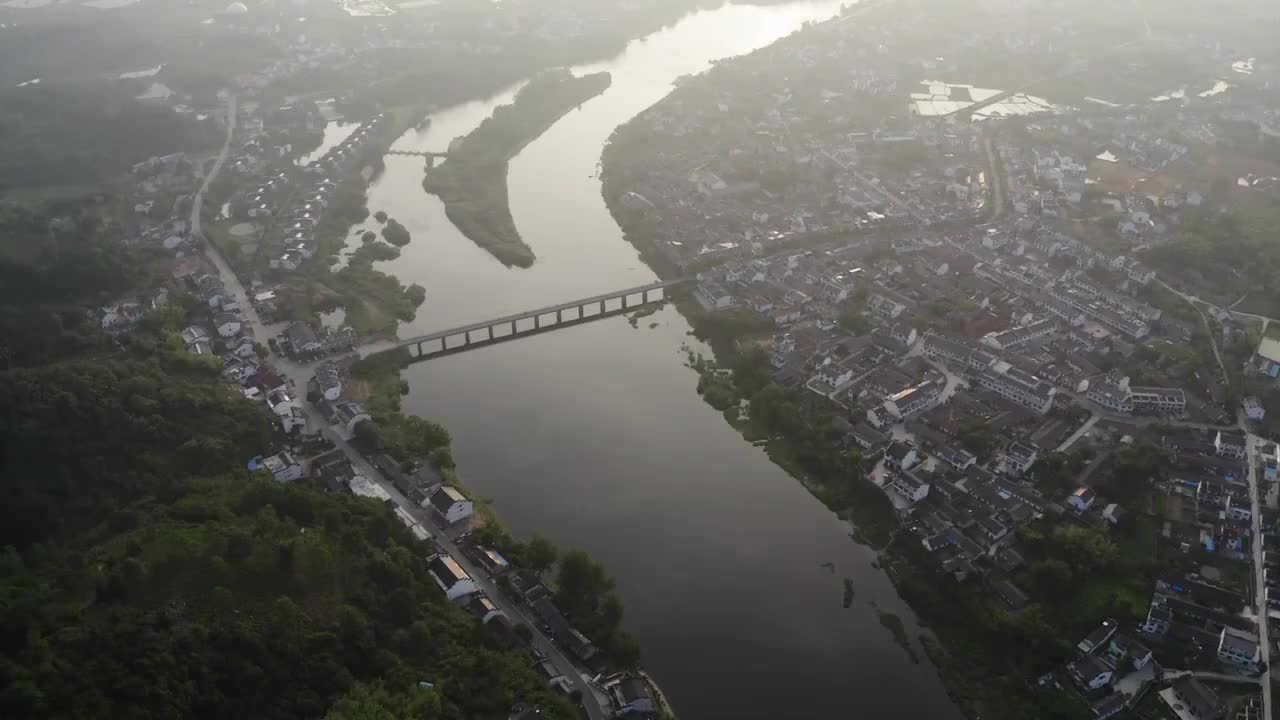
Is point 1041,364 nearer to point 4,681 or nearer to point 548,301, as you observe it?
point 548,301

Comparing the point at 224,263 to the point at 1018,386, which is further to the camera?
the point at 224,263

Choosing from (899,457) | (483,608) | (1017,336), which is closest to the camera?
(483,608)

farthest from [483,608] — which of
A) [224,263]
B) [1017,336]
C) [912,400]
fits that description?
[224,263]

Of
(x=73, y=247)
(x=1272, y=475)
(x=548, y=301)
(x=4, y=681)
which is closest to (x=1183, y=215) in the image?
(x=1272, y=475)

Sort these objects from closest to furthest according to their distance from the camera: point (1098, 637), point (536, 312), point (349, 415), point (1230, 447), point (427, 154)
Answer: point (1098, 637) < point (1230, 447) < point (349, 415) < point (536, 312) < point (427, 154)

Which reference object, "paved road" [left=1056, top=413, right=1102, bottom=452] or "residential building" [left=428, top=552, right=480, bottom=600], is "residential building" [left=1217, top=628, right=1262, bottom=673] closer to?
"paved road" [left=1056, top=413, right=1102, bottom=452]

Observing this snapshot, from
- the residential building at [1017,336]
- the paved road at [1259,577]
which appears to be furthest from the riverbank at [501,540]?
the residential building at [1017,336]

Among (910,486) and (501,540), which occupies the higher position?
(501,540)

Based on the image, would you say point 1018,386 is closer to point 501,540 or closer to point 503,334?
point 501,540
